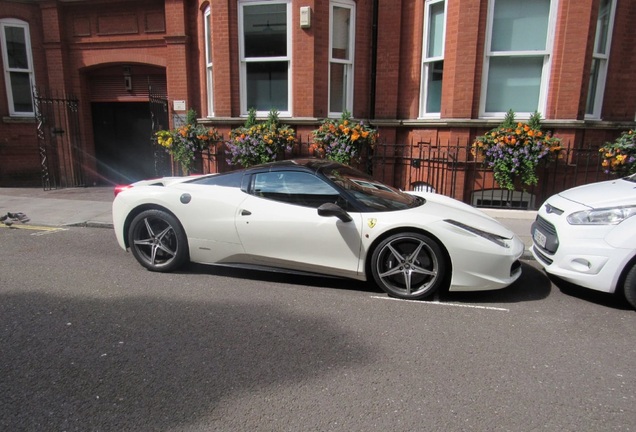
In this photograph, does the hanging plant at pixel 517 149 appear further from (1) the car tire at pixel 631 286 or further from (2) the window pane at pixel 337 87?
(1) the car tire at pixel 631 286

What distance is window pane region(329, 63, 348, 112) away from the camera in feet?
31.9

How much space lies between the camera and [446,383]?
2.99 m

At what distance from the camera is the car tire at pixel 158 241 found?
514cm

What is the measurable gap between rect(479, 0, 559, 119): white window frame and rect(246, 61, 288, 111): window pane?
407 cm

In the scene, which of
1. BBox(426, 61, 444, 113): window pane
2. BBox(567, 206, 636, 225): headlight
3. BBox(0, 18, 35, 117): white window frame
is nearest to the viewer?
BBox(567, 206, 636, 225): headlight

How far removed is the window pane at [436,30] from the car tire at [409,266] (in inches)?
237

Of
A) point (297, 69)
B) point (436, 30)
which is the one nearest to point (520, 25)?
point (436, 30)

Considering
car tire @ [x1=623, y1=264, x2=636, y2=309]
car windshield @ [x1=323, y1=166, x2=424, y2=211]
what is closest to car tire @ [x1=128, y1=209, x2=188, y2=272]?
car windshield @ [x1=323, y1=166, x2=424, y2=211]

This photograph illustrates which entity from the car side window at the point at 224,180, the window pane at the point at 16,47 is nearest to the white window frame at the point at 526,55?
the car side window at the point at 224,180

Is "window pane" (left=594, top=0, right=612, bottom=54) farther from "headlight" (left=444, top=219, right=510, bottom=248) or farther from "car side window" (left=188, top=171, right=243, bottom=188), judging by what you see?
"car side window" (left=188, top=171, right=243, bottom=188)

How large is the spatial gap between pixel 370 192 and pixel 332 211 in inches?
28.7

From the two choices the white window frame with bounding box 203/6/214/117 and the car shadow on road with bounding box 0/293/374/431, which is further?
the white window frame with bounding box 203/6/214/117

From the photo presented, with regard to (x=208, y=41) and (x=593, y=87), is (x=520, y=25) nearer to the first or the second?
(x=593, y=87)

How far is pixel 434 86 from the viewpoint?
930 cm
